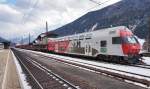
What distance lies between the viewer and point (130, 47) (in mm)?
27719

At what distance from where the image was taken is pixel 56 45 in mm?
58750

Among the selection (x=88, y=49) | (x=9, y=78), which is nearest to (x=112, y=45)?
(x=88, y=49)

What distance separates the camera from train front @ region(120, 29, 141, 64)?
1086 inches

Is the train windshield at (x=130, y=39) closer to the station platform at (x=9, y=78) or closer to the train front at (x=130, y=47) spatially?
the train front at (x=130, y=47)

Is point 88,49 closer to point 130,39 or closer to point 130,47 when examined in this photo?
point 130,39

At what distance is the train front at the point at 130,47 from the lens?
27.6 m

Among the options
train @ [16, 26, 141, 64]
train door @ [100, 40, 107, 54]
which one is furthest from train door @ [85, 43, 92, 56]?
train door @ [100, 40, 107, 54]

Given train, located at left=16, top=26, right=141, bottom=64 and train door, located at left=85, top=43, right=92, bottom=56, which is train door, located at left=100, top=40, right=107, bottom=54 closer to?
train, located at left=16, top=26, right=141, bottom=64

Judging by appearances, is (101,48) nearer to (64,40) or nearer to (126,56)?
(126,56)

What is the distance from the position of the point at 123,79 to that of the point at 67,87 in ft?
11.7

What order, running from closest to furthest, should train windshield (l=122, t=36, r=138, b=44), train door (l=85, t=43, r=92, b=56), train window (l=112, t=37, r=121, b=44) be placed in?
1. train windshield (l=122, t=36, r=138, b=44)
2. train window (l=112, t=37, r=121, b=44)
3. train door (l=85, t=43, r=92, b=56)

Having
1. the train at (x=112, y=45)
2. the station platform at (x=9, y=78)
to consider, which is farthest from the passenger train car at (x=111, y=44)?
the station platform at (x=9, y=78)

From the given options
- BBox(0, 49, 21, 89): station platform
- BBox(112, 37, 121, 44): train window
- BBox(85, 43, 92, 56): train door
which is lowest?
BBox(0, 49, 21, 89): station platform

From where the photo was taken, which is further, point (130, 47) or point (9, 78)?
point (130, 47)
